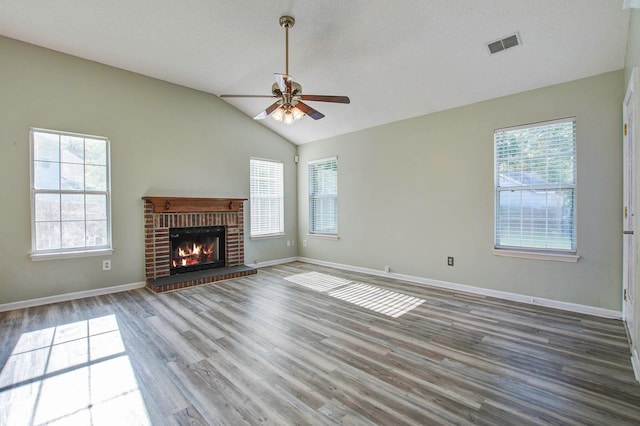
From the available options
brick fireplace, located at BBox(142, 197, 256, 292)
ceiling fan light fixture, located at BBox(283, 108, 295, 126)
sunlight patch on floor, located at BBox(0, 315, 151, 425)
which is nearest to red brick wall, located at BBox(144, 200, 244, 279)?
brick fireplace, located at BBox(142, 197, 256, 292)

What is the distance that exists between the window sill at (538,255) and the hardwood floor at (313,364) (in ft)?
1.96

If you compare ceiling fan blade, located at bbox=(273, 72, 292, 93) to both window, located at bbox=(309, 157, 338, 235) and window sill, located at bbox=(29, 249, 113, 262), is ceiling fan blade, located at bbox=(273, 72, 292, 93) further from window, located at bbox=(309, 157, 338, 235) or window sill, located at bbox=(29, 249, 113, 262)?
window sill, located at bbox=(29, 249, 113, 262)

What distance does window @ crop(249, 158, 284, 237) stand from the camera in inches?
235

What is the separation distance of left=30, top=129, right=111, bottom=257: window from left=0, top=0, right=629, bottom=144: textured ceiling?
3.88ft

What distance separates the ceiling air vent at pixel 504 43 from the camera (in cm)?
297

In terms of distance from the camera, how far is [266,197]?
6.18 m

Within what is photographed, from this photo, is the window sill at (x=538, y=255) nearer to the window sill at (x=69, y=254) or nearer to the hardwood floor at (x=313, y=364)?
the hardwood floor at (x=313, y=364)

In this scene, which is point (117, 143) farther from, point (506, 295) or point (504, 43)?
point (506, 295)

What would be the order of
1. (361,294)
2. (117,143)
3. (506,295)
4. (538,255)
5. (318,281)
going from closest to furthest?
(538,255) < (506,295) < (361,294) < (117,143) < (318,281)

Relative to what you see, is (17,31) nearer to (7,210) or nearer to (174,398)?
(7,210)

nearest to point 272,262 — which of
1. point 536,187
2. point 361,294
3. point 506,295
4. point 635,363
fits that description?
point 361,294

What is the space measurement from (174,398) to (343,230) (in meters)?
4.21

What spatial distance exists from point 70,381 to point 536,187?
4902mm

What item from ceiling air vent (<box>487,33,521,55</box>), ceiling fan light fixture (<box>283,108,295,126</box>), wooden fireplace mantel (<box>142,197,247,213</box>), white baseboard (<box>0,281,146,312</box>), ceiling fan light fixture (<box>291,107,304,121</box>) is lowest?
white baseboard (<box>0,281,146,312</box>)
